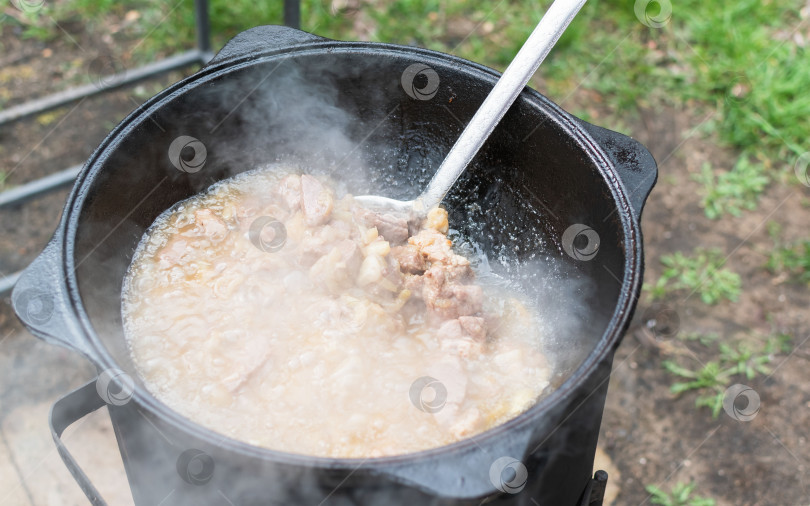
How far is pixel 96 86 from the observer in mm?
4051

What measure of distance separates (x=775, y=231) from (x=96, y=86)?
13.9ft

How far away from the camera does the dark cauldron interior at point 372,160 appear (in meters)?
2.28

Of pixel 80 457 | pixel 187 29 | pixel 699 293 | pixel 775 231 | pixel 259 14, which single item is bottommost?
A: pixel 80 457

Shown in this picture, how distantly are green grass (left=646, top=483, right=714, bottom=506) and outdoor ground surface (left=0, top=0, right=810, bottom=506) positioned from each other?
0.5 inches

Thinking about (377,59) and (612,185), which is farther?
(377,59)

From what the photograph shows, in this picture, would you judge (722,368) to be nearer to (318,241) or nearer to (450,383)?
(450,383)

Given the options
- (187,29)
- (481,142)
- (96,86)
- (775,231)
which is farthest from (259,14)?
(775,231)

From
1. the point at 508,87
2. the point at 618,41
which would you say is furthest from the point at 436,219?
the point at 618,41

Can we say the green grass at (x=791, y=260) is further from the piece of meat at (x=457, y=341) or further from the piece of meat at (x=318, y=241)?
the piece of meat at (x=318, y=241)

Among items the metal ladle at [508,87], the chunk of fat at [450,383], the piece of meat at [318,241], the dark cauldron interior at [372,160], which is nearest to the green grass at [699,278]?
the dark cauldron interior at [372,160]

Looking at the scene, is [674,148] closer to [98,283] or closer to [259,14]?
[259,14]

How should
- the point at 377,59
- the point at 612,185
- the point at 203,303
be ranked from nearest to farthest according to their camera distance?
the point at 612,185
the point at 203,303
the point at 377,59

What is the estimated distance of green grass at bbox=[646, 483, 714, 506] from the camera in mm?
3215

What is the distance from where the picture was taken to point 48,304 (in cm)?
183
